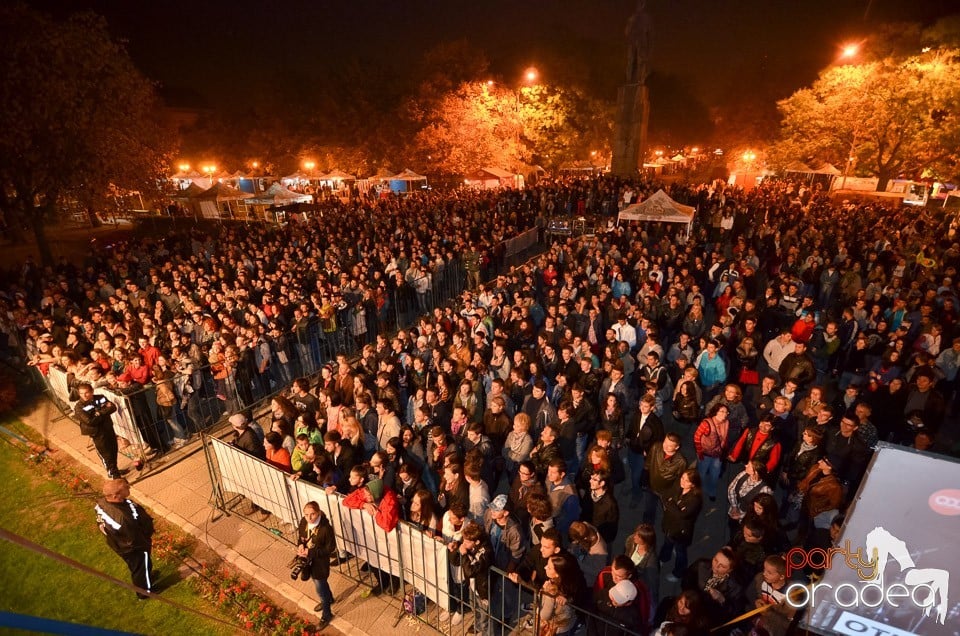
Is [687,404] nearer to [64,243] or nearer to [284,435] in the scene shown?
[284,435]

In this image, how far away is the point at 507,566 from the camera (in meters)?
5.08

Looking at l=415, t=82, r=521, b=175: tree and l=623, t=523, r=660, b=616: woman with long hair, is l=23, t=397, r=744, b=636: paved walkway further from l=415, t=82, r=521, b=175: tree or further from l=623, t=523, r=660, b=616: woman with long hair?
l=415, t=82, r=521, b=175: tree

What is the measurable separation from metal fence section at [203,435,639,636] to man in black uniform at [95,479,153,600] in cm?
124

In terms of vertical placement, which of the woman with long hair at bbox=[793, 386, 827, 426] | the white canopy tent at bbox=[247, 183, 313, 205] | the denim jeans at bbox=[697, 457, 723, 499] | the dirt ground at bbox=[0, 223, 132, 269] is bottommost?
the dirt ground at bbox=[0, 223, 132, 269]

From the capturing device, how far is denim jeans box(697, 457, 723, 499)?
6160mm

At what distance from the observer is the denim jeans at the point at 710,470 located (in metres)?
6.16

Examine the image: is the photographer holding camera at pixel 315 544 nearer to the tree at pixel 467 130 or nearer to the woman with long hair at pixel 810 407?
the woman with long hair at pixel 810 407

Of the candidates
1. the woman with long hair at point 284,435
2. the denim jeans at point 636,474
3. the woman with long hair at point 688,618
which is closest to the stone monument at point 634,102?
the denim jeans at point 636,474

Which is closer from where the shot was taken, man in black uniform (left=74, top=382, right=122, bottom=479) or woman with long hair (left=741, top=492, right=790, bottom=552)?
woman with long hair (left=741, top=492, right=790, bottom=552)

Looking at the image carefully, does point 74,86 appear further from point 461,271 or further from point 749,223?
point 749,223

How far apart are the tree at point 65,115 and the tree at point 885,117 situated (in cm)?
3786

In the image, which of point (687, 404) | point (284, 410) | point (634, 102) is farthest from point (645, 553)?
point (634, 102)

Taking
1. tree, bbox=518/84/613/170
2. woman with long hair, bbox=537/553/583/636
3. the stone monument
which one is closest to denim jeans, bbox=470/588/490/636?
woman with long hair, bbox=537/553/583/636

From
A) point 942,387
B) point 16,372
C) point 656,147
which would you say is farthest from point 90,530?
point 656,147
